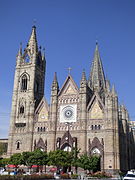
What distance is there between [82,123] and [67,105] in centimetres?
688

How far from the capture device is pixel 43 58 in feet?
282

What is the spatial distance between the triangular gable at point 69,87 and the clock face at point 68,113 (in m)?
4.02

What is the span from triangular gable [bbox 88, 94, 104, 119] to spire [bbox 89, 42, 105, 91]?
615 inches

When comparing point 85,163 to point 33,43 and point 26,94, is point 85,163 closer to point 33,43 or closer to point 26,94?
point 26,94

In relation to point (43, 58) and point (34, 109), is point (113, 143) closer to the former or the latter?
point (34, 109)

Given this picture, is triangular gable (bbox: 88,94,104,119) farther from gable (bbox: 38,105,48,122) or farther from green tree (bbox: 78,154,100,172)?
gable (bbox: 38,105,48,122)

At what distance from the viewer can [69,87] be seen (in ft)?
241

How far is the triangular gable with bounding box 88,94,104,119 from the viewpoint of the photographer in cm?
6694

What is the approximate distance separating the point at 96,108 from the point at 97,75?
21389 millimetres

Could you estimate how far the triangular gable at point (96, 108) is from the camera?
6694 cm

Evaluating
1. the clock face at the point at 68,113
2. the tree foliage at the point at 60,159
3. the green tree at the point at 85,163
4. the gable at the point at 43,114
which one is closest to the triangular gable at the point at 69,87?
the clock face at the point at 68,113

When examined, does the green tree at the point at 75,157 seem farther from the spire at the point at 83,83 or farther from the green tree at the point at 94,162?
the spire at the point at 83,83

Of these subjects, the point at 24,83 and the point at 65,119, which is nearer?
the point at 65,119

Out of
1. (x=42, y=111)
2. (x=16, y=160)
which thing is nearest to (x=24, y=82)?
(x=42, y=111)
